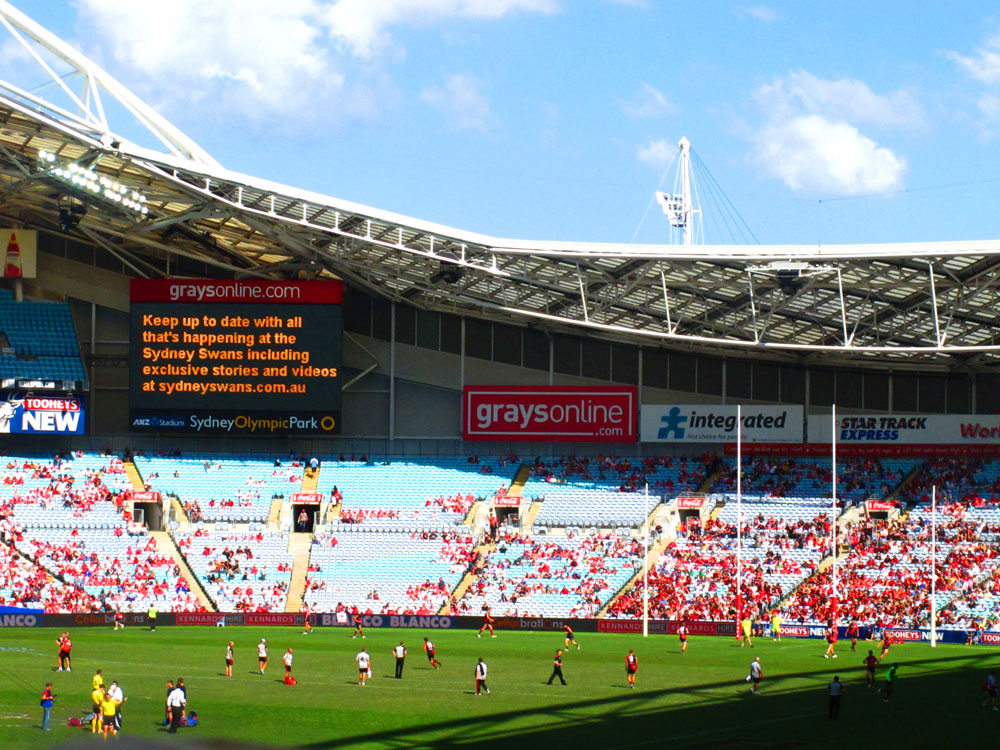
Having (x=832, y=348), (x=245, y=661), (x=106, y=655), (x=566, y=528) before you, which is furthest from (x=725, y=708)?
(x=566, y=528)

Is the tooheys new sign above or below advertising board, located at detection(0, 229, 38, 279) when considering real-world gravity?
below

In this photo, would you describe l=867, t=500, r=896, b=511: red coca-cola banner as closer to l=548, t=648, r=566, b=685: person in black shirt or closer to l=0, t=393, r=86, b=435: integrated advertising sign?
l=548, t=648, r=566, b=685: person in black shirt

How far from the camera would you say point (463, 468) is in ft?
254

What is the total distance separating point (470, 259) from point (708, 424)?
59.9 feet

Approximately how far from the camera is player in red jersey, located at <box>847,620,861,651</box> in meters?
54.0

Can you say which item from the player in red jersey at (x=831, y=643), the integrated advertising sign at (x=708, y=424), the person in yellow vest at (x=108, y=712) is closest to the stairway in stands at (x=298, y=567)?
the integrated advertising sign at (x=708, y=424)

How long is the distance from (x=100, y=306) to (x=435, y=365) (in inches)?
717

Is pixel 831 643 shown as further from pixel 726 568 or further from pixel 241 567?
pixel 241 567

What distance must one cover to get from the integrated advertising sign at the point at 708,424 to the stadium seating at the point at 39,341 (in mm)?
30000

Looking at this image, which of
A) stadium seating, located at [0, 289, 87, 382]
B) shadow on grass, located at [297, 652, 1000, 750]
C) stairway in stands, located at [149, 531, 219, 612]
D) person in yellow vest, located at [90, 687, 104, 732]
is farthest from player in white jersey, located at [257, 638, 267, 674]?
stadium seating, located at [0, 289, 87, 382]

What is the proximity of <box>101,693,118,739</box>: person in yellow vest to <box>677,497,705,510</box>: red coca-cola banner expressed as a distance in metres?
44.8

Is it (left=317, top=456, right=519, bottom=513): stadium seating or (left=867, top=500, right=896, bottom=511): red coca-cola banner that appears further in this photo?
(left=317, top=456, right=519, bottom=513): stadium seating

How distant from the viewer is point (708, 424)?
76062 mm

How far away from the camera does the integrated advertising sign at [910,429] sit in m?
73.5
